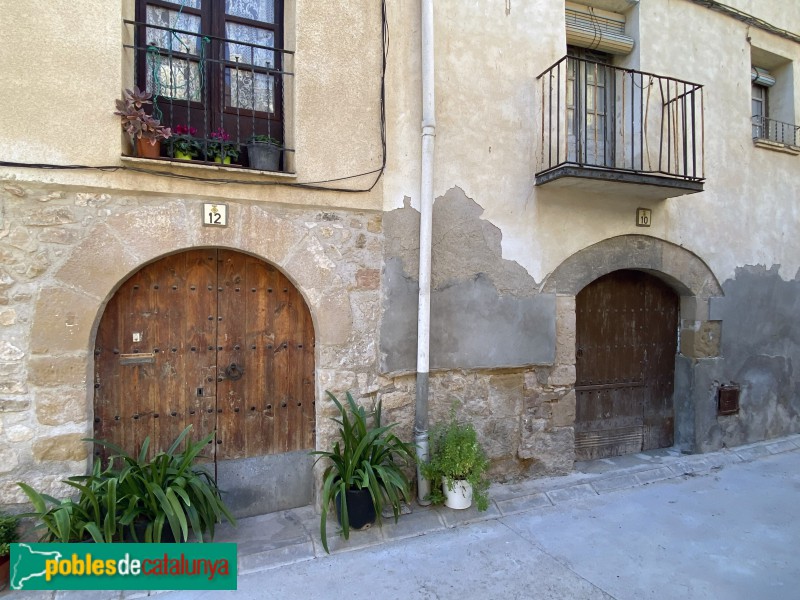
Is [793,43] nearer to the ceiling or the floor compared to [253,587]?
nearer to the ceiling

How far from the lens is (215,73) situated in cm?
362

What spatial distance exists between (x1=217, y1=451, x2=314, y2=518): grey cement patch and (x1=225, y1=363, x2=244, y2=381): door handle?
614 millimetres

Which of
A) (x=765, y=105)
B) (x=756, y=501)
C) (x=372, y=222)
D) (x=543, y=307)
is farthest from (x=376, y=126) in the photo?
(x=765, y=105)

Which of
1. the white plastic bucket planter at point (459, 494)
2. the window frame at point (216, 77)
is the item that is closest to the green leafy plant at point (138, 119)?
the window frame at point (216, 77)

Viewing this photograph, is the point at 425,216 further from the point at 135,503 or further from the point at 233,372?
the point at 135,503

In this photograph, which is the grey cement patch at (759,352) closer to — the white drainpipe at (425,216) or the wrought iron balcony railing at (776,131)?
the wrought iron balcony railing at (776,131)

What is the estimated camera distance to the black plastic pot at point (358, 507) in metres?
3.38

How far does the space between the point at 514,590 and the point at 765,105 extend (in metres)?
6.49

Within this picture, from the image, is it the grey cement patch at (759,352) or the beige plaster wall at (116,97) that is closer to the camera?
the beige plaster wall at (116,97)

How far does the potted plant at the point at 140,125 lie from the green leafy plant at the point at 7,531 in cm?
226

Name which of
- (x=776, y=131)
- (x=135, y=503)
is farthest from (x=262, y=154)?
(x=776, y=131)

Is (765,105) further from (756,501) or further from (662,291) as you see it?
(756,501)

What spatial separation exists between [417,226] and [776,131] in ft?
16.9

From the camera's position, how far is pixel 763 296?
554cm
